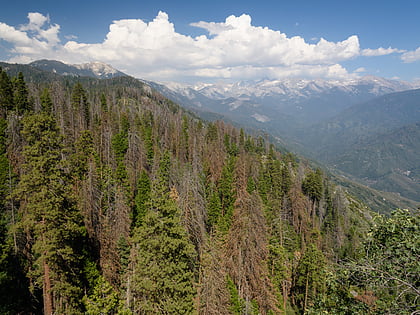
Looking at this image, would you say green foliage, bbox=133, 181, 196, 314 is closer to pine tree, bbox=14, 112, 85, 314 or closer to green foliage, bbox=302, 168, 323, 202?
pine tree, bbox=14, 112, 85, 314

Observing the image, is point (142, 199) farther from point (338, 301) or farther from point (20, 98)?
point (20, 98)

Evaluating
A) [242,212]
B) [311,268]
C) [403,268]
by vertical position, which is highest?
[403,268]


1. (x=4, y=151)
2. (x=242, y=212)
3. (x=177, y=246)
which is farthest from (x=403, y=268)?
(x=4, y=151)

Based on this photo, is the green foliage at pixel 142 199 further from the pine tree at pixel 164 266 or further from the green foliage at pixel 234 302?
the pine tree at pixel 164 266

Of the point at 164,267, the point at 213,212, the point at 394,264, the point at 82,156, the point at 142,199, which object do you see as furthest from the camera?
the point at 213,212

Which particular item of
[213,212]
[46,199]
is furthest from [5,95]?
[46,199]

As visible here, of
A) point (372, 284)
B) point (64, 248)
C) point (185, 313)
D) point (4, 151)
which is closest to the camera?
Answer: point (372, 284)

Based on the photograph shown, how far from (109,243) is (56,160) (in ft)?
45.3

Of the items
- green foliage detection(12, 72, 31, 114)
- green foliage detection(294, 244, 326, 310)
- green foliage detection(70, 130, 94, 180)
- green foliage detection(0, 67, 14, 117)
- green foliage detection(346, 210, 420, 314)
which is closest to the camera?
green foliage detection(346, 210, 420, 314)

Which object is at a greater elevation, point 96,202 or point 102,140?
point 102,140

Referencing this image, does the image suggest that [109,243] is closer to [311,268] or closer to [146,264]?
[146,264]

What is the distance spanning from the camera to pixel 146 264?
16406mm

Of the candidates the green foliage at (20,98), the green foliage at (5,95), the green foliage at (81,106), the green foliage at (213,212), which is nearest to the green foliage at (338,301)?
the green foliage at (213,212)

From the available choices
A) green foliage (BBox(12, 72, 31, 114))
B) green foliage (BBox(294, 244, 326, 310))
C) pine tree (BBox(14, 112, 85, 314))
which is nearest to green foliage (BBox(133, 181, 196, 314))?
pine tree (BBox(14, 112, 85, 314))
